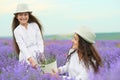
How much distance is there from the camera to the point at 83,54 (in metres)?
4.19

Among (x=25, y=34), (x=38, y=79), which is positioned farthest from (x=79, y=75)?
(x=25, y=34)

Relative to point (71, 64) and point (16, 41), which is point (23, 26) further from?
point (71, 64)

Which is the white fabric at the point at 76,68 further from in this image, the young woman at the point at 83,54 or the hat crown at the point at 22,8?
the hat crown at the point at 22,8

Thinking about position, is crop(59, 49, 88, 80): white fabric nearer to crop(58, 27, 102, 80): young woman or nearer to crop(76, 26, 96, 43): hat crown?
crop(58, 27, 102, 80): young woman

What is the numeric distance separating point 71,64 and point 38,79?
3.85 ft

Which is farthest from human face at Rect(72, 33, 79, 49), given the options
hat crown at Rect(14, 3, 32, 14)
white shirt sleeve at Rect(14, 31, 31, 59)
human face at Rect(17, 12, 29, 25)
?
hat crown at Rect(14, 3, 32, 14)

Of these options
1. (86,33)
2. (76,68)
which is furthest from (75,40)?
(76,68)

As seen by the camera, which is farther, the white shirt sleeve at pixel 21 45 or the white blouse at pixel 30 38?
the white blouse at pixel 30 38

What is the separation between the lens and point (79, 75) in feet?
13.4

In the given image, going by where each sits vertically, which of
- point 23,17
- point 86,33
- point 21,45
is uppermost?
point 86,33

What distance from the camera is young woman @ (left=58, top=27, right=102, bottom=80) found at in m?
4.13

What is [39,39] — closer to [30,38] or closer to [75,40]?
[30,38]

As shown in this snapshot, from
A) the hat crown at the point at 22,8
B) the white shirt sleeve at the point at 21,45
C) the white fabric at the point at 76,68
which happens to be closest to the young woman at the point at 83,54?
the white fabric at the point at 76,68

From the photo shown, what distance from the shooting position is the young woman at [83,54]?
4.13 metres
